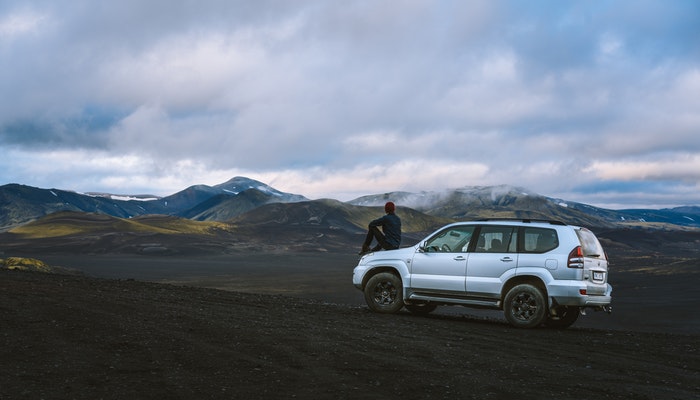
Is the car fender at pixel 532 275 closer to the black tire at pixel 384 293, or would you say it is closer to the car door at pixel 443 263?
the car door at pixel 443 263

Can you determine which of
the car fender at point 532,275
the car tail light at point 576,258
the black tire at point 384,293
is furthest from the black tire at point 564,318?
the black tire at point 384,293

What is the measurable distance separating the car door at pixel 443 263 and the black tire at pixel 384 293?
1.72ft

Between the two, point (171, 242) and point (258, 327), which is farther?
point (171, 242)

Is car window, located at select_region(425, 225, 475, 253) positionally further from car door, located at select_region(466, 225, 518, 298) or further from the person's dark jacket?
the person's dark jacket

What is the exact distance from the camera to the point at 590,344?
11.5 meters

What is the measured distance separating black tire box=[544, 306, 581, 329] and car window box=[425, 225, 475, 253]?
2280 mm

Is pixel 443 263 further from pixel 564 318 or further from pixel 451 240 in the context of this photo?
pixel 564 318

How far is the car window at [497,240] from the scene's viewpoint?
44.4 ft

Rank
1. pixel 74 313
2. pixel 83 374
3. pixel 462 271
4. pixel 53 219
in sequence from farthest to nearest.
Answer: pixel 53 219 → pixel 462 271 → pixel 74 313 → pixel 83 374

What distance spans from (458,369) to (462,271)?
555 cm

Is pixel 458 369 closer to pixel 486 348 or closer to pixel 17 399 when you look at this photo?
pixel 486 348

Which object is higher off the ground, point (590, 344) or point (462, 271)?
point (462, 271)

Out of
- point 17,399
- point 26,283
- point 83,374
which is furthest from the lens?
point 26,283

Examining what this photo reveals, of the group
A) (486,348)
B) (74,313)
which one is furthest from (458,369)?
(74,313)
